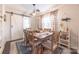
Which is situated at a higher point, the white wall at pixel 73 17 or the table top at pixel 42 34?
the white wall at pixel 73 17

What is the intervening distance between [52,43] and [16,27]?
613 millimetres

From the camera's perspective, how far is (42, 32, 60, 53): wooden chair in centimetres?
203

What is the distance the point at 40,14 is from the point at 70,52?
753mm

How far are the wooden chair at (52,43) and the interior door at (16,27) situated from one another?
407 millimetres

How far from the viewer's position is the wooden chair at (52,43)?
2029 mm

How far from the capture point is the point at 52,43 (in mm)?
2057

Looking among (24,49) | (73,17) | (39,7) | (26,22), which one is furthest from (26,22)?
(73,17)

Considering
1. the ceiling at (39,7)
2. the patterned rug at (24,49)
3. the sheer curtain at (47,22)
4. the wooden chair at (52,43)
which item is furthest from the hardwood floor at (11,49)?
the ceiling at (39,7)

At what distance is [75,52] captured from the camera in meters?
2.05

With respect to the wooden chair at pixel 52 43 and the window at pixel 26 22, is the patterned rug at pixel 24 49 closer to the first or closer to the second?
the wooden chair at pixel 52 43

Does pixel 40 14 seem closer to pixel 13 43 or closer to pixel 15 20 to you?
Answer: pixel 15 20

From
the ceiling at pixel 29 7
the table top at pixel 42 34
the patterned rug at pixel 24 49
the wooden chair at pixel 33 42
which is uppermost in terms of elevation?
the ceiling at pixel 29 7

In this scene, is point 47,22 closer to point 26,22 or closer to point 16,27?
point 26,22
